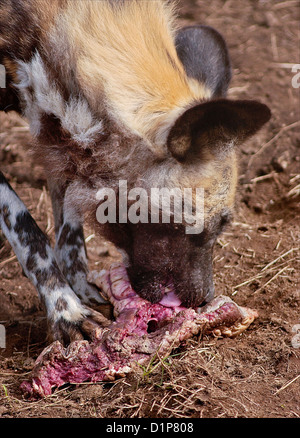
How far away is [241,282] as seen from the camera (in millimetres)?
4031

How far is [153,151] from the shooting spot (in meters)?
3.13

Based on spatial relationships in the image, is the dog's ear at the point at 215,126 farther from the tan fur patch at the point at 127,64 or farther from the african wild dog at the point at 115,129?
the tan fur patch at the point at 127,64

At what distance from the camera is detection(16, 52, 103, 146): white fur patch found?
3.14m

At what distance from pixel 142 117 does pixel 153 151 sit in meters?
0.19

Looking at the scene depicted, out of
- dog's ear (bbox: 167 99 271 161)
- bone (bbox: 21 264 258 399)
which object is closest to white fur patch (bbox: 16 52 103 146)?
dog's ear (bbox: 167 99 271 161)

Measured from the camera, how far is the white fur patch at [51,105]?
314cm

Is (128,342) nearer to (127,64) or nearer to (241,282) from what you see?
(241,282)

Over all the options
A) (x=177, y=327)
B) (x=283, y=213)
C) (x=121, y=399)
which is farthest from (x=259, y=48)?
(x=121, y=399)

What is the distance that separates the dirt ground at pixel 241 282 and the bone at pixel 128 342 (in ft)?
0.20

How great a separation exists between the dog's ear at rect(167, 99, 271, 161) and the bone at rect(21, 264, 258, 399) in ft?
2.78

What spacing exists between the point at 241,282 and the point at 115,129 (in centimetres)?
151

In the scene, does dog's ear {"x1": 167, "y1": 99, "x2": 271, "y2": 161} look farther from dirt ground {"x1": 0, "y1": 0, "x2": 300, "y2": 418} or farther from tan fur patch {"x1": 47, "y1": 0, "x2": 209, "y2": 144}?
dirt ground {"x1": 0, "y1": 0, "x2": 300, "y2": 418}

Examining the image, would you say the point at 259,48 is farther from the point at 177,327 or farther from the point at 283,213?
the point at 177,327

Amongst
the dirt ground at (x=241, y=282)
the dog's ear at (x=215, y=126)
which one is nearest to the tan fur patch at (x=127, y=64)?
the dog's ear at (x=215, y=126)
